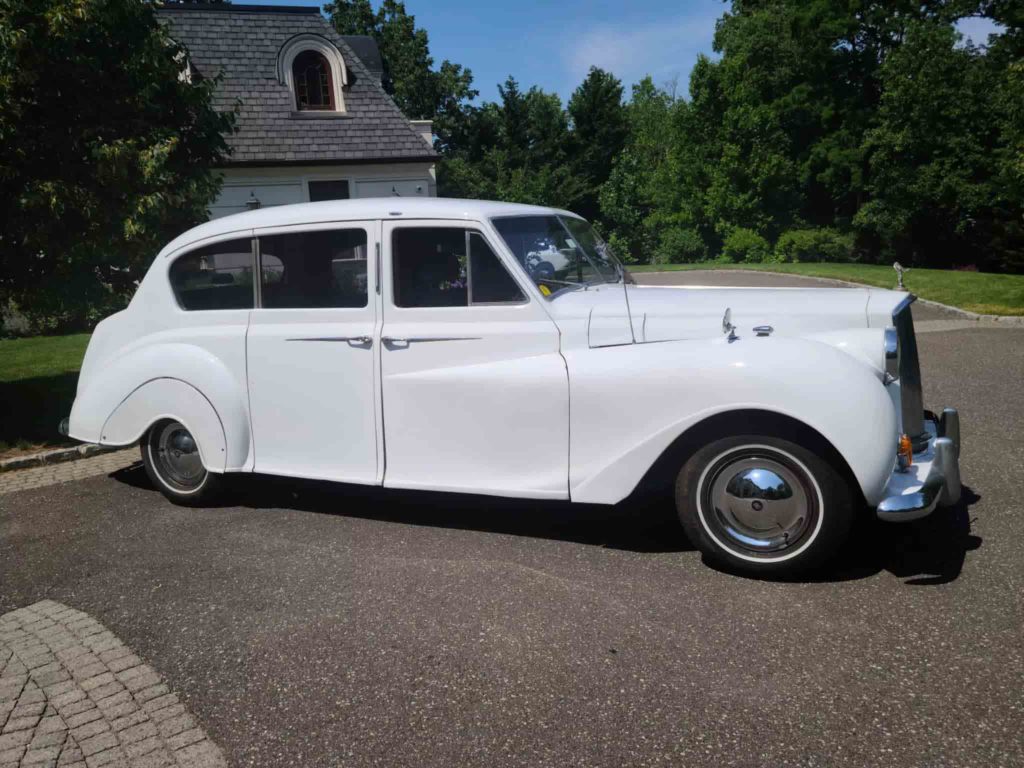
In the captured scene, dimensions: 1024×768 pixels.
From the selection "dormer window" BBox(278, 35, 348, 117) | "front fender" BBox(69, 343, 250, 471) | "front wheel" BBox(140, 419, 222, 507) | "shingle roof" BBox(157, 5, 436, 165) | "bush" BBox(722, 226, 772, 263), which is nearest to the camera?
"front fender" BBox(69, 343, 250, 471)

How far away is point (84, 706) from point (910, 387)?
3.99 metres

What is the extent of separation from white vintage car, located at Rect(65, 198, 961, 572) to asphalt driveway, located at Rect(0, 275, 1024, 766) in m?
0.38

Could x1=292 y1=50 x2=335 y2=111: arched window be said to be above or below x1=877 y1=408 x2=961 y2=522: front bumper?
above

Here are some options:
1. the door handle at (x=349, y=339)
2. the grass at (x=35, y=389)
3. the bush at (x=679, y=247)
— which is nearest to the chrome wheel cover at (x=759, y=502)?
the door handle at (x=349, y=339)

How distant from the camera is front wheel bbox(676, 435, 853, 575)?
3.88 m

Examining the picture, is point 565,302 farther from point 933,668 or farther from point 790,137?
point 790,137

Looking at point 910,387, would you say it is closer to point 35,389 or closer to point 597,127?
point 35,389

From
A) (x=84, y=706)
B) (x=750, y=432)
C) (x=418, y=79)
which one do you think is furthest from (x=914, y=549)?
(x=418, y=79)

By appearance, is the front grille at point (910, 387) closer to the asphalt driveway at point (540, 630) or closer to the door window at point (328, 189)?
the asphalt driveway at point (540, 630)

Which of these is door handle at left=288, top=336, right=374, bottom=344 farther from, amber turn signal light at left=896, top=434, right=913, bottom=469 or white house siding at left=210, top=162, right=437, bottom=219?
white house siding at left=210, top=162, right=437, bottom=219

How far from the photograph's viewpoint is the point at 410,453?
4.76m

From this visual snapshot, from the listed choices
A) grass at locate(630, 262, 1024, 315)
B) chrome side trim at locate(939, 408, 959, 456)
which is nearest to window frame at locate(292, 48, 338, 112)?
grass at locate(630, 262, 1024, 315)

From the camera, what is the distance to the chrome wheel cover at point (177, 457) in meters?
5.60

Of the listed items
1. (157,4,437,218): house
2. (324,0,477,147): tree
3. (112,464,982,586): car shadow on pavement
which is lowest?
(112,464,982,586): car shadow on pavement
